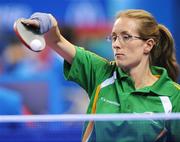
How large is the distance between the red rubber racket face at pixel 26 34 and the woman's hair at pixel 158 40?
35 cm

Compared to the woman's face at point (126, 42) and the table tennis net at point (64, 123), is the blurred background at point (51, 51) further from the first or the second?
the woman's face at point (126, 42)

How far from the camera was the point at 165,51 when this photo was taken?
2463 millimetres

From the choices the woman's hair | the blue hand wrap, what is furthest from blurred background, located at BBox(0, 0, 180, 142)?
the blue hand wrap

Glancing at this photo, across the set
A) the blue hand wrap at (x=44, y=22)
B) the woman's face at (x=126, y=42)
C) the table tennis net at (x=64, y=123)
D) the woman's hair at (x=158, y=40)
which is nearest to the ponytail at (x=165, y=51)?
the woman's hair at (x=158, y=40)

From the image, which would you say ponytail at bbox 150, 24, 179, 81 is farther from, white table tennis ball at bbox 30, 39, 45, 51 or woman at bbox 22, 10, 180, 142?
white table tennis ball at bbox 30, 39, 45, 51

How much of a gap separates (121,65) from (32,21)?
0.37 meters

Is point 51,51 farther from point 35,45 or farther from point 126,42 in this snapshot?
point 35,45

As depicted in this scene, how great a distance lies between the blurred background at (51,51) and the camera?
195 inches

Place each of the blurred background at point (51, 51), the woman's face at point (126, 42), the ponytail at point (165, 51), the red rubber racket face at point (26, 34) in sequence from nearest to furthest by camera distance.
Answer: the red rubber racket face at point (26, 34), the woman's face at point (126, 42), the ponytail at point (165, 51), the blurred background at point (51, 51)

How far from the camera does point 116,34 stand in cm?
233

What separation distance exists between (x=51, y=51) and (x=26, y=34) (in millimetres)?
2769

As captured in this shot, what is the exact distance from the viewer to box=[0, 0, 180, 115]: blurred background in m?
4.96

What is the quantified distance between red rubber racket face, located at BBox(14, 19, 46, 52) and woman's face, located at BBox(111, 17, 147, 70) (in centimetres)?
28

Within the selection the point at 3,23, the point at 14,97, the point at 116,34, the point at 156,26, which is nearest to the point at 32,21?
the point at 116,34
